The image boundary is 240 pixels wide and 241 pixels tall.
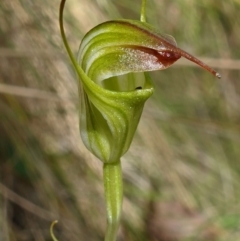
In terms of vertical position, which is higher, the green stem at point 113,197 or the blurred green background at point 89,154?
the green stem at point 113,197

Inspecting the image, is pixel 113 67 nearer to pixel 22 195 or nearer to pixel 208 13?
pixel 22 195

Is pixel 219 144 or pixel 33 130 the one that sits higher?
pixel 33 130

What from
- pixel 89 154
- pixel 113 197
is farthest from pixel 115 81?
pixel 89 154

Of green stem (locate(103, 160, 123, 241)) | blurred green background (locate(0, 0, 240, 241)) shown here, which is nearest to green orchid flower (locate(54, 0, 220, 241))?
green stem (locate(103, 160, 123, 241))

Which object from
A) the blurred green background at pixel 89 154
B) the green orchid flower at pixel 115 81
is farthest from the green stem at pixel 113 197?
the blurred green background at pixel 89 154

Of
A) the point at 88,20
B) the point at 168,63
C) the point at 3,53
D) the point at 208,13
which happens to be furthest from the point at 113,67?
the point at 208,13

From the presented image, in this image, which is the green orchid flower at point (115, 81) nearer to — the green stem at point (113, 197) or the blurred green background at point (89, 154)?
the green stem at point (113, 197)

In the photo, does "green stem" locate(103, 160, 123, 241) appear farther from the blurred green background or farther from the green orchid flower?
the blurred green background

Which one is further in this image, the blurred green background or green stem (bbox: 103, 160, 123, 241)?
the blurred green background
